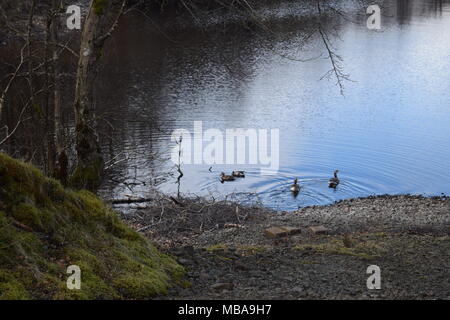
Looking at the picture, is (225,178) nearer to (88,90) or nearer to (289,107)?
(289,107)

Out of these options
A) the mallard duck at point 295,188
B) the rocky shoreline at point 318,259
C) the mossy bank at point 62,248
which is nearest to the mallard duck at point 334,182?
the mallard duck at point 295,188

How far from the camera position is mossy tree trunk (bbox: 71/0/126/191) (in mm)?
9953

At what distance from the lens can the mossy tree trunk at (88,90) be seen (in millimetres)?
9953

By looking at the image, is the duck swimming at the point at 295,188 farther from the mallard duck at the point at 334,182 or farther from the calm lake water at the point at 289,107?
the mallard duck at the point at 334,182

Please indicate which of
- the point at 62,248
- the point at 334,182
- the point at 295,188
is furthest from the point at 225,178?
the point at 62,248

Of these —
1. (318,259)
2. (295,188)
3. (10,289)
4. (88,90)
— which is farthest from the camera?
(295,188)

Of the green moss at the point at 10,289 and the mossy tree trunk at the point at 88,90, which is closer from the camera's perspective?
the green moss at the point at 10,289

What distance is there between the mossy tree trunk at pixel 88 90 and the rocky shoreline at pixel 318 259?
1806 mm

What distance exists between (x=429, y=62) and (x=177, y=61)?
495 inches

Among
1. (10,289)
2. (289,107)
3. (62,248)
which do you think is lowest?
(10,289)

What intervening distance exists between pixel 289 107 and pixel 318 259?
17113mm

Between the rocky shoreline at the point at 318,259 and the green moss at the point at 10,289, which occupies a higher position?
the green moss at the point at 10,289

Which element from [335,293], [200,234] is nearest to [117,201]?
[200,234]

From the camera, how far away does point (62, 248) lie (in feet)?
21.1
